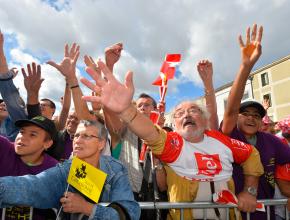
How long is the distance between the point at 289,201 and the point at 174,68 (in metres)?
2.40

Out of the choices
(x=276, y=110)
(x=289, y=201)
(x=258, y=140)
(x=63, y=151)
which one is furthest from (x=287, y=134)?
(x=276, y=110)

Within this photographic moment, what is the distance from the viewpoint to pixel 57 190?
6.65ft

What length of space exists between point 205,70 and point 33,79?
2.00m

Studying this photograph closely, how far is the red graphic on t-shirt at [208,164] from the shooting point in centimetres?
261

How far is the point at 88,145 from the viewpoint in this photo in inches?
90.0

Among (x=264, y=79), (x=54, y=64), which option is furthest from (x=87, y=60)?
(x=264, y=79)

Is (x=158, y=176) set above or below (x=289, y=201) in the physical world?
above

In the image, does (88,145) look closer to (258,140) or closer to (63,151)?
(63,151)

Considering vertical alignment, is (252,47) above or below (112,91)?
above

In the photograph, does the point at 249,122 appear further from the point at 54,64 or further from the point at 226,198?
the point at 54,64

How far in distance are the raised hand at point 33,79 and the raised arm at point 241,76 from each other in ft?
6.77

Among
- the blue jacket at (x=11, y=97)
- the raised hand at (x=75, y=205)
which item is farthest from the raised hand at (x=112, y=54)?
the raised hand at (x=75, y=205)

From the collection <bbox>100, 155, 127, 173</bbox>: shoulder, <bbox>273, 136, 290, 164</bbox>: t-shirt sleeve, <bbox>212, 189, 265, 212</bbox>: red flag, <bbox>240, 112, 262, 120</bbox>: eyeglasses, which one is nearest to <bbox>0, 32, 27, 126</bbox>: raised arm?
<bbox>100, 155, 127, 173</bbox>: shoulder

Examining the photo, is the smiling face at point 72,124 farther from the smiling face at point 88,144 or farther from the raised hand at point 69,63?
the smiling face at point 88,144
